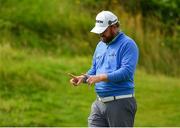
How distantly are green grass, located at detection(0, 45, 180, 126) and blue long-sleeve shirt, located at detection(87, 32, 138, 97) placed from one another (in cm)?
395

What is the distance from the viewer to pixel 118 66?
7316mm

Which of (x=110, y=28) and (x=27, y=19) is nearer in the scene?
(x=110, y=28)

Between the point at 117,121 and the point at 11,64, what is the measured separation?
613 centimetres

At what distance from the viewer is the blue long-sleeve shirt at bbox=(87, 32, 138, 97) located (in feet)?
23.5

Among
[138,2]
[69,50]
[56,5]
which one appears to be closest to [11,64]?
[69,50]

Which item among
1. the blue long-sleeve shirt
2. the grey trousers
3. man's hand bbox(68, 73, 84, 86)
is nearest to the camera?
the blue long-sleeve shirt

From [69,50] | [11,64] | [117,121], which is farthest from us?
[69,50]

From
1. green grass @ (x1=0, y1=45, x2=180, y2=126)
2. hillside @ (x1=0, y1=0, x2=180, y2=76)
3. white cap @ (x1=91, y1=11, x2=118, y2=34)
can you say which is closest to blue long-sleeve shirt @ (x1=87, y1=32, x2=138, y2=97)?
white cap @ (x1=91, y1=11, x2=118, y2=34)

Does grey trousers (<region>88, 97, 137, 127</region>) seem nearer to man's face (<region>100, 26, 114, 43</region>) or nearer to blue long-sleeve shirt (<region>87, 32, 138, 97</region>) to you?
blue long-sleeve shirt (<region>87, 32, 138, 97</region>)

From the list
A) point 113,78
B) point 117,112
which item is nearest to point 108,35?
point 113,78

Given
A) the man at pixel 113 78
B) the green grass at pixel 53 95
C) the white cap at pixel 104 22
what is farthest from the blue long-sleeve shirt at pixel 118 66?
the green grass at pixel 53 95

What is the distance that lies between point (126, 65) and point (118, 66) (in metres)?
0.15

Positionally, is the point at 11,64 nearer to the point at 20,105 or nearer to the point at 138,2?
the point at 20,105

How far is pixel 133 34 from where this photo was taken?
1634 cm
